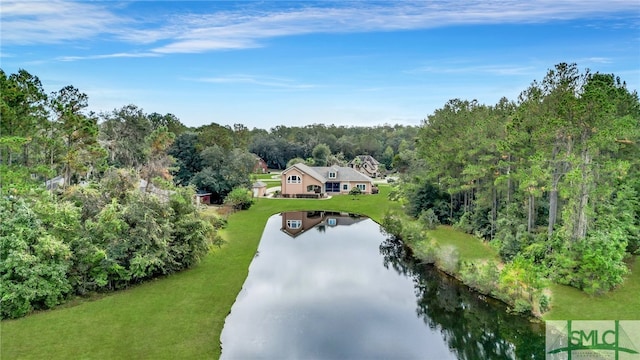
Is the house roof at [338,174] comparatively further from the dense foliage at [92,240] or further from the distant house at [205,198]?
the dense foliage at [92,240]

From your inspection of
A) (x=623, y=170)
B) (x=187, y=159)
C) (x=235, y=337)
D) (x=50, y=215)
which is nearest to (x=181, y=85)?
(x=187, y=159)

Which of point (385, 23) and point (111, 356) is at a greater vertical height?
point (385, 23)

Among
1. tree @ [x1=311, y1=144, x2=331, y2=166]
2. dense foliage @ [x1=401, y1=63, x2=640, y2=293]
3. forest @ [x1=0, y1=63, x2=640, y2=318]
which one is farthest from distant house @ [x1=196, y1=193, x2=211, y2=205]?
tree @ [x1=311, y1=144, x2=331, y2=166]

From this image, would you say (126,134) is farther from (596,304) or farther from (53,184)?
(596,304)

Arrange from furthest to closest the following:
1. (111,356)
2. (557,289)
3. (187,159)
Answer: (187,159) → (557,289) → (111,356)

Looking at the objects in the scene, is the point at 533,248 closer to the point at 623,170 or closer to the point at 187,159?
the point at 623,170

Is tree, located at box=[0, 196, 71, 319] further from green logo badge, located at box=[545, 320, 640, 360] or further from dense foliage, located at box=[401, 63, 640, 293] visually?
dense foliage, located at box=[401, 63, 640, 293]
